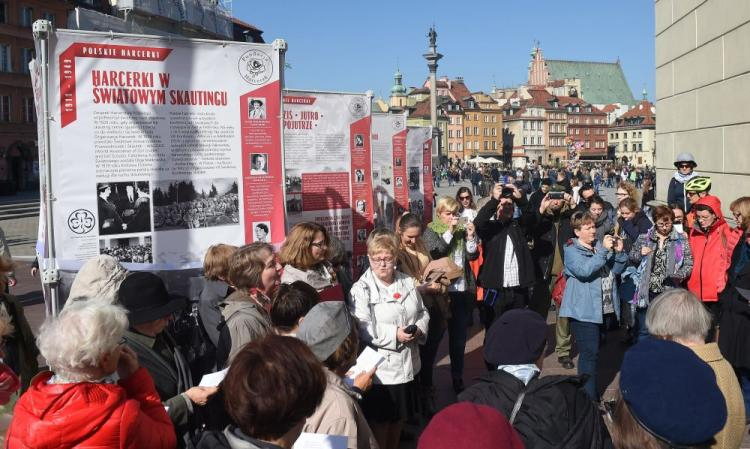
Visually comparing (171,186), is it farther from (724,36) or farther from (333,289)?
(724,36)

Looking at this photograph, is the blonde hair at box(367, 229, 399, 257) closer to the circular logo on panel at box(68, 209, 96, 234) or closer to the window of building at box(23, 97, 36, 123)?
the circular logo on panel at box(68, 209, 96, 234)

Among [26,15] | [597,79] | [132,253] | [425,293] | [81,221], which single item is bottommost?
[425,293]

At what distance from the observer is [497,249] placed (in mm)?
7320

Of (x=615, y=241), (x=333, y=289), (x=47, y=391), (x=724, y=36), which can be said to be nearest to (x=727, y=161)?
(x=724, y=36)

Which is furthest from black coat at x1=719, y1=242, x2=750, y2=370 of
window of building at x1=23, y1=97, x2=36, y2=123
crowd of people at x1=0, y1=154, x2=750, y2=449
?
window of building at x1=23, y1=97, x2=36, y2=123

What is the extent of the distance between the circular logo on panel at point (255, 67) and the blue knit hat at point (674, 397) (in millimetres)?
3489

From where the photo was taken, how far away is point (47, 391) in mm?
2434

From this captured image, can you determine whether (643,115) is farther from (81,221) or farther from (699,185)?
(81,221)

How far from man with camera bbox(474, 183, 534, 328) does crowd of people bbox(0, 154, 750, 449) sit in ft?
1.69

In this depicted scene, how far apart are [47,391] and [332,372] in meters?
1.16

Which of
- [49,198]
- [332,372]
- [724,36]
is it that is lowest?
[332,372]

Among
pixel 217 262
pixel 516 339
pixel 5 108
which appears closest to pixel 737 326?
pixel 516 339

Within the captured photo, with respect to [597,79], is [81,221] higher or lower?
lower

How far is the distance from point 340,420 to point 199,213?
2.60 metres
